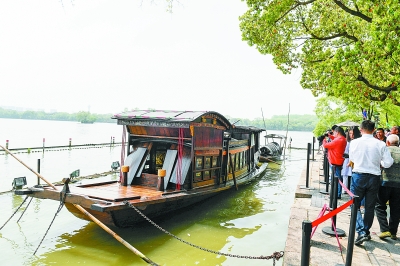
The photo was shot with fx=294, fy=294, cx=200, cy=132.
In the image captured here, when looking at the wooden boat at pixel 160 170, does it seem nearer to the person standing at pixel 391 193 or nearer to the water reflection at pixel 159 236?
the water reflection at pixel 159 236

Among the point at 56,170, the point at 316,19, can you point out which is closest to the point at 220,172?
the point at 316,19

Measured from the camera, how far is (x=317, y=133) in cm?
3584

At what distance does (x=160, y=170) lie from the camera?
28.8 ft

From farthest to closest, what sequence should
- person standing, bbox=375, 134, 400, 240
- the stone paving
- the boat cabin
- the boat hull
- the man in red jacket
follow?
1. the boat cabin
2. the man in red jacket
3. the boat hull
4. person standing, bbox=375, 134, 400, 240
5. the stone paving

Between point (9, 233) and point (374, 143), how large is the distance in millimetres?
9323

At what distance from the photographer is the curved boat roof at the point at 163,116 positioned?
8.99m

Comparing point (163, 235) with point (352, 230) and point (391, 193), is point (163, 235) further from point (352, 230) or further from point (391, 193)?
point (391, 193)

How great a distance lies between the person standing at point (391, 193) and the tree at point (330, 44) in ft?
13.2

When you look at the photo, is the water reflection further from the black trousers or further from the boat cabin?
the black trousers

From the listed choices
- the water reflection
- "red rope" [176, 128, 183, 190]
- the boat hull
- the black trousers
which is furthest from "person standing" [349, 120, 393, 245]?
"red rope" [176, 128, 183, 190]

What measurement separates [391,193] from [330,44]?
9501 mm

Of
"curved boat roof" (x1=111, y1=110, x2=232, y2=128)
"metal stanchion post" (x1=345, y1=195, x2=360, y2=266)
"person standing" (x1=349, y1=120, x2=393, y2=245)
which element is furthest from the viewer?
"curved boat roof" (x1=111, y1=110, x2=232, y2=128)

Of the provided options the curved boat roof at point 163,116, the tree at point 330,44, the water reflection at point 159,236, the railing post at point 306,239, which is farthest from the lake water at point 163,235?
the tree at point 330,44

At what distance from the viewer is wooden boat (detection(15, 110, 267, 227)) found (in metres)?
7.53
